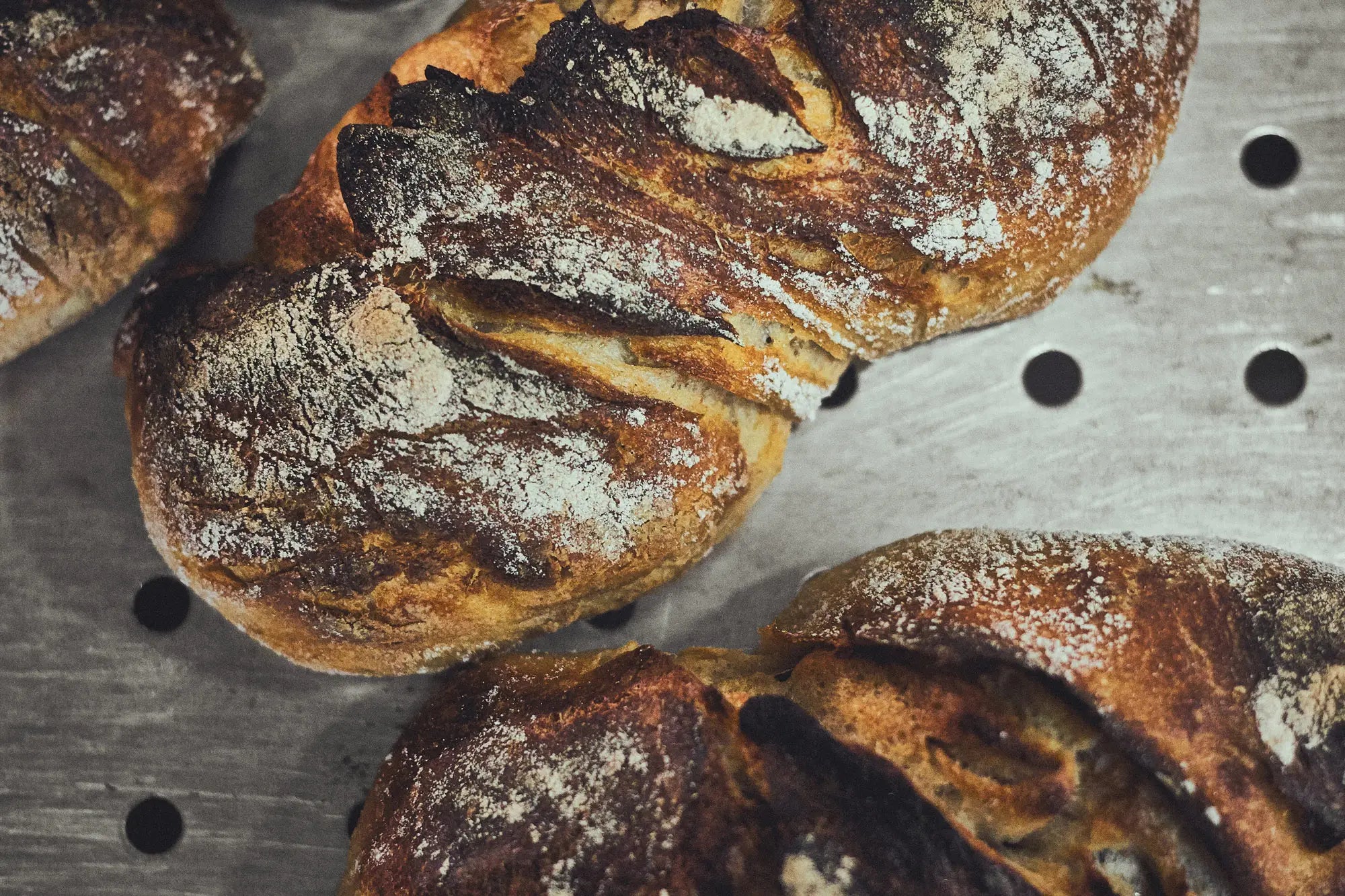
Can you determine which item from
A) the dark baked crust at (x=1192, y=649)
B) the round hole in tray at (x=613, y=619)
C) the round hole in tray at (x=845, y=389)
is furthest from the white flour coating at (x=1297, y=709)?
the round hole in tray at (x=613, y=619)

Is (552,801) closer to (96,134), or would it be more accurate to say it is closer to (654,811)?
(654,811)

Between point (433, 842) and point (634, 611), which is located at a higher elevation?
point (634, 611)

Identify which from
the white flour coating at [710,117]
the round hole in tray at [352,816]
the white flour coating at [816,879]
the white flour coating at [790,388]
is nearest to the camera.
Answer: the white flour coating at [816,879]

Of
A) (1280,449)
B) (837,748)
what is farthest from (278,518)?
(1280,449)

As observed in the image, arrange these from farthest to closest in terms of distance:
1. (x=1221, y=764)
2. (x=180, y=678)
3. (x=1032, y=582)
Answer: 1. (x=180, y=678)
2. (x=1032, y=582)
3. (x=1221, y=764)

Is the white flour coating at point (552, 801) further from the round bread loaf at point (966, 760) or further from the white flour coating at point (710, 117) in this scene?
the white flour coating at point (710, 117)

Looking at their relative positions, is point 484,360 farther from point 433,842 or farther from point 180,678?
point 180,678
